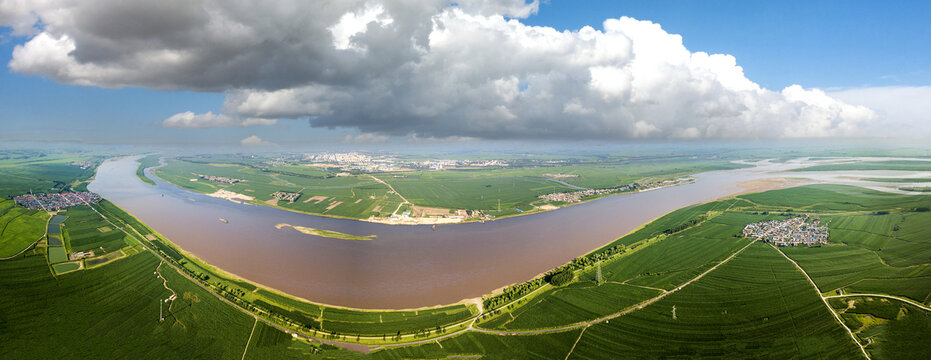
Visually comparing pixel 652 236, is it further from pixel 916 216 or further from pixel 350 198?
pixel 350 198

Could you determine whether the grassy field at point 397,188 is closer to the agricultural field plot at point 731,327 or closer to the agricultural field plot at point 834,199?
the agricultural field plot at point 731,327

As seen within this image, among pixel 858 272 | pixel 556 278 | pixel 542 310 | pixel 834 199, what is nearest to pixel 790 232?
pixel 858 272

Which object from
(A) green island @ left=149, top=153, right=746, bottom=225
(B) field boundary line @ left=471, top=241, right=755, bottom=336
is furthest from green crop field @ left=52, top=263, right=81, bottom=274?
(B) field boundary line @ left=471, top=241, right=755, bottom=336

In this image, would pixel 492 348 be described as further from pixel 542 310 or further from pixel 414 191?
pixel 414 191

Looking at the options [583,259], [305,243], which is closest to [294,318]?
[305,243]

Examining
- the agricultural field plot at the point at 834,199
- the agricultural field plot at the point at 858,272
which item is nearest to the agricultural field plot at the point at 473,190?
the agricultural field plot at the point at 858,272

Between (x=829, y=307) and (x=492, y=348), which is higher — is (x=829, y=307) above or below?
above
